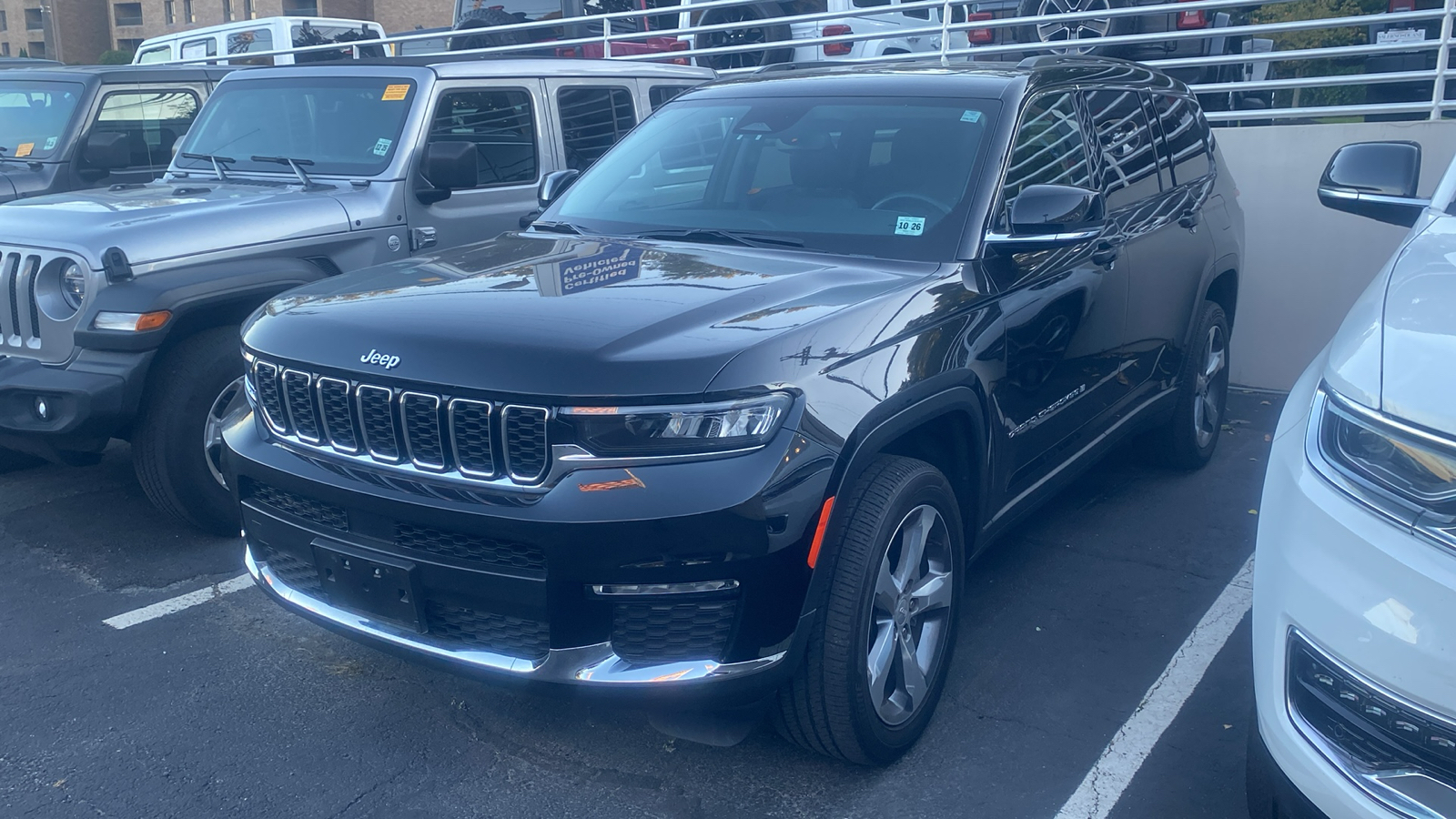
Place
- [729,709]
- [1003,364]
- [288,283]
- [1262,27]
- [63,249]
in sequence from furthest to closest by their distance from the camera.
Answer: [1262,27] → [288,283] → [63,249] → [1003,364] → [729,709]

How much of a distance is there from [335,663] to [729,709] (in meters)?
1.61

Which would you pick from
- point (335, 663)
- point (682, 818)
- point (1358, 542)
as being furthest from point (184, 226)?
point (1358, 542)

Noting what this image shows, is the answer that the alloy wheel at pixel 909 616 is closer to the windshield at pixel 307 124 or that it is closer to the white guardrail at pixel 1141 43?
the white guardrail at pixel 1141 43

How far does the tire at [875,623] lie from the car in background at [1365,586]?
0.86m

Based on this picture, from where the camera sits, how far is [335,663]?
12.3 feet

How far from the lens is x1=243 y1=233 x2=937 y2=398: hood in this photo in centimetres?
266

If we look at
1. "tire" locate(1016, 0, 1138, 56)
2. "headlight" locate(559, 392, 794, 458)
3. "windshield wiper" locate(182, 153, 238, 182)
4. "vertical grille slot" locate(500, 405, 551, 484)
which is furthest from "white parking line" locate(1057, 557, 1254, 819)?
"tire" locate(1016, 0, 1138, 56)

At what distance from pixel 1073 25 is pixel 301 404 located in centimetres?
763

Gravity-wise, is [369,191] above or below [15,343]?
above

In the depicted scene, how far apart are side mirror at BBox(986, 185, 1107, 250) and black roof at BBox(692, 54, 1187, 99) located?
52cm

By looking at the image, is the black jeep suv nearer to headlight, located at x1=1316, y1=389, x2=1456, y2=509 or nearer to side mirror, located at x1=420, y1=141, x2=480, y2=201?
headlight, located at x1=1316, y1=389, x2=1456, y2=509

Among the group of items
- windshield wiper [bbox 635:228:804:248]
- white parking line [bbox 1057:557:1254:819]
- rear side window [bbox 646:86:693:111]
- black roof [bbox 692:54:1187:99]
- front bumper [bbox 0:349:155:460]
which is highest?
black roof [bbox 692:54:1187:99]

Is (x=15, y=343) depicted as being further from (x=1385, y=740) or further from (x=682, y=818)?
(x=1385, y=740)

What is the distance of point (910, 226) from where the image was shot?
3.61 metres
